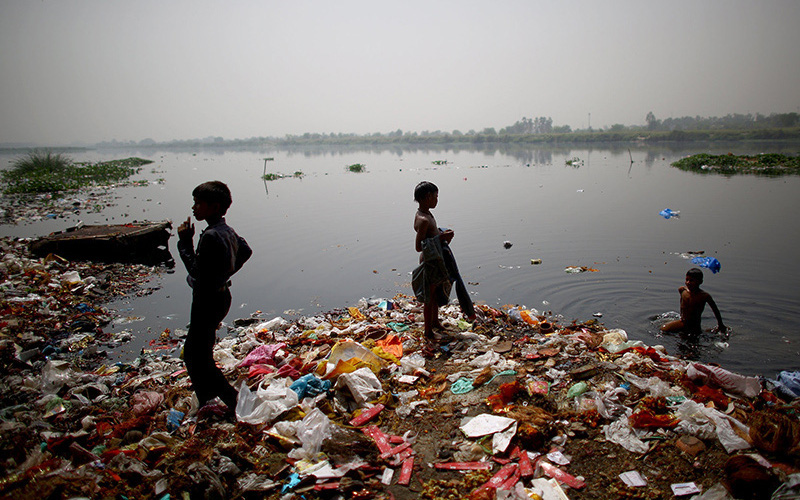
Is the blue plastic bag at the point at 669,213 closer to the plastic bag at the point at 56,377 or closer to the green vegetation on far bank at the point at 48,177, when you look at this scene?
the plastic bag at the point at 56,377

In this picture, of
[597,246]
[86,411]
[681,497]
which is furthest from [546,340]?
[597,246]

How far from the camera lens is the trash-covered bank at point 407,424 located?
2.67 meters

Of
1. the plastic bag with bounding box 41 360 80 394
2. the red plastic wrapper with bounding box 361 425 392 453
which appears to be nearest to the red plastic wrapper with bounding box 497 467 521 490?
the red plastic wrapper with bounding box 361 425 392 453

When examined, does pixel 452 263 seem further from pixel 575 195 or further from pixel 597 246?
pixel 575 195

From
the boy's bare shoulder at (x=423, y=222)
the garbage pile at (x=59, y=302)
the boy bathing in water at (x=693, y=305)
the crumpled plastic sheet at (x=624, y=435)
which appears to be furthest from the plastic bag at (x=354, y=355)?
the boy bathing in water at (x=693, y=305)

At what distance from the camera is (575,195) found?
1853cm

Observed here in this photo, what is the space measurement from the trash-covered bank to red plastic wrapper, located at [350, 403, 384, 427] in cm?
3

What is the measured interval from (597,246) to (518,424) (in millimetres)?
8593

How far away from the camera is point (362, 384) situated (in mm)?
3795

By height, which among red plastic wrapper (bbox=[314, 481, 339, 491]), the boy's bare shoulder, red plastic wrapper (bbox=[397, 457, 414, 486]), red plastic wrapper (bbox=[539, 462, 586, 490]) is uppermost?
the boy's bare shoulder

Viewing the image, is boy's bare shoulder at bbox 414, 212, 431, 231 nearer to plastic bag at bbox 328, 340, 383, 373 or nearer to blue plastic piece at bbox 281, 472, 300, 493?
plastic bag at bbox 328, 340, 383, 373

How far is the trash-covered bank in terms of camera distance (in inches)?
105

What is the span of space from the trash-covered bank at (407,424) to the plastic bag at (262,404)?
0.01m

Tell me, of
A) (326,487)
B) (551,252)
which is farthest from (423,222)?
(551,252)
